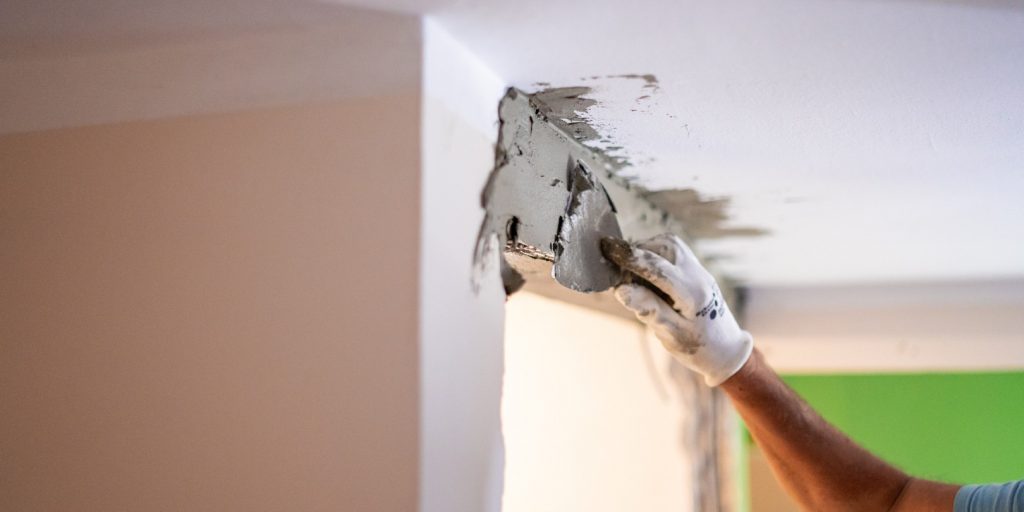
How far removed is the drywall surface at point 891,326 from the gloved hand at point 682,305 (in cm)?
189

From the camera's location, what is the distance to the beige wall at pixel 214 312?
42.4 inches

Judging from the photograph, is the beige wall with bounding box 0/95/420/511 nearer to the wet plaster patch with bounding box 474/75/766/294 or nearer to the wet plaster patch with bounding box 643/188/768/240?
the wet plaster patch with bounding box 474/75/766/294

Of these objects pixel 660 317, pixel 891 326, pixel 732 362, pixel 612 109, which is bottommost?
pixel 891 326

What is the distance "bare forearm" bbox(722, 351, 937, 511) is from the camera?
195 centimetres

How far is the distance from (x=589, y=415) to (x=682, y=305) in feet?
4.36

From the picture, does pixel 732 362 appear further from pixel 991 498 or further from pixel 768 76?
pixel 768 76

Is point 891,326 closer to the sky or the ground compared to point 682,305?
closer to the ground

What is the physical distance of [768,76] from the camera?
1.29 meters

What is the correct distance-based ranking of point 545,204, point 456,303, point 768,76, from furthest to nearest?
point 545,204
point 768,76
point 456,303

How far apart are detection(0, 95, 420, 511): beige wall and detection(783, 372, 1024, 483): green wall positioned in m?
3.46

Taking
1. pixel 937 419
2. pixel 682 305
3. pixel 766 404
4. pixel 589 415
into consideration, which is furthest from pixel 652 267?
pixel 937 419

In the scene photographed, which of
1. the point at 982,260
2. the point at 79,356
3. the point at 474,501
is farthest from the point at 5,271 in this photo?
the point at 982,260

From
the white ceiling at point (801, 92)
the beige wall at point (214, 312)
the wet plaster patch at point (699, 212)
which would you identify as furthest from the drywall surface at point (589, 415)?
the beige wall at point (214, 312)

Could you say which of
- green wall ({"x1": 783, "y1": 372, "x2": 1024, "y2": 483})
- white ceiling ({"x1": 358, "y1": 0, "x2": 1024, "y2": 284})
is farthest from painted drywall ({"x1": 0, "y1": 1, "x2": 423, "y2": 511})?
green wall ({"x1": 783, "y1": 372, "x2": 1024, "y2": 483})
